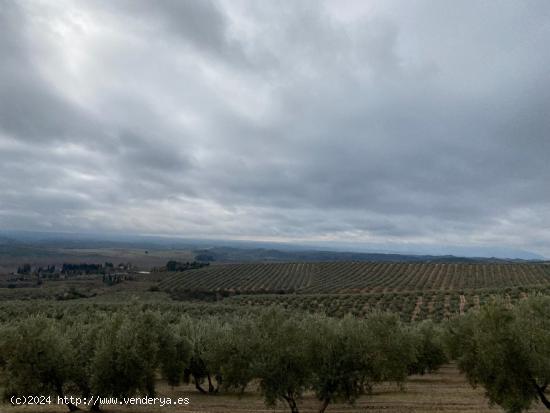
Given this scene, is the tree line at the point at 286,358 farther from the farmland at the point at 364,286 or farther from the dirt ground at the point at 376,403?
the farmland at the point at 364,286

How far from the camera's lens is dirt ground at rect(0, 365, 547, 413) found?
30.6 metres

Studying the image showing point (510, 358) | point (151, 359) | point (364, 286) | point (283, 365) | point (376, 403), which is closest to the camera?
point (510, 358)

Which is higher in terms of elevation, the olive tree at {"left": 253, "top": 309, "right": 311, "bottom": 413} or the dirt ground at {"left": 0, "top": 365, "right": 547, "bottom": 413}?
the olive tree at {"left": 253, "top": 309, "right": 311, "bottom": 413}

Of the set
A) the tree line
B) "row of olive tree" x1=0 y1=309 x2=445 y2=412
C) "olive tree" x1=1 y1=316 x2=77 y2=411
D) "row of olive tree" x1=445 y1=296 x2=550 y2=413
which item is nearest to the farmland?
"row of olive tree" x1=445 y1=296 x2=550 y2=413

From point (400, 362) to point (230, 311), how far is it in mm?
49526

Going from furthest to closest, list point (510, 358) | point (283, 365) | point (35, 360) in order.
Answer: point (35, 360) < point (283, 365) < point (510, 358)

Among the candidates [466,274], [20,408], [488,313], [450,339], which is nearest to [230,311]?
[450,339]

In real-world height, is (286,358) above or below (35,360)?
above

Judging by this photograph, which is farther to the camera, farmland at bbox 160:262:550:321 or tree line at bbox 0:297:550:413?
farmland at bbox 160:262:550:321

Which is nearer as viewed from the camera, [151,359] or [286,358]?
[286,358]

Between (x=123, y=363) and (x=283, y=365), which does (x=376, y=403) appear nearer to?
(x=283, y=365)

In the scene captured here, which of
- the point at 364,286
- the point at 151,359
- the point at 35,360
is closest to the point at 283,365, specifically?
the point at 151,359

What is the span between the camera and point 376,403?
3369 cm

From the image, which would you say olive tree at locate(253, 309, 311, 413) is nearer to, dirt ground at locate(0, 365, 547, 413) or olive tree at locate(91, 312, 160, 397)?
dirt ground at locate(0, 365, 547, 413)
